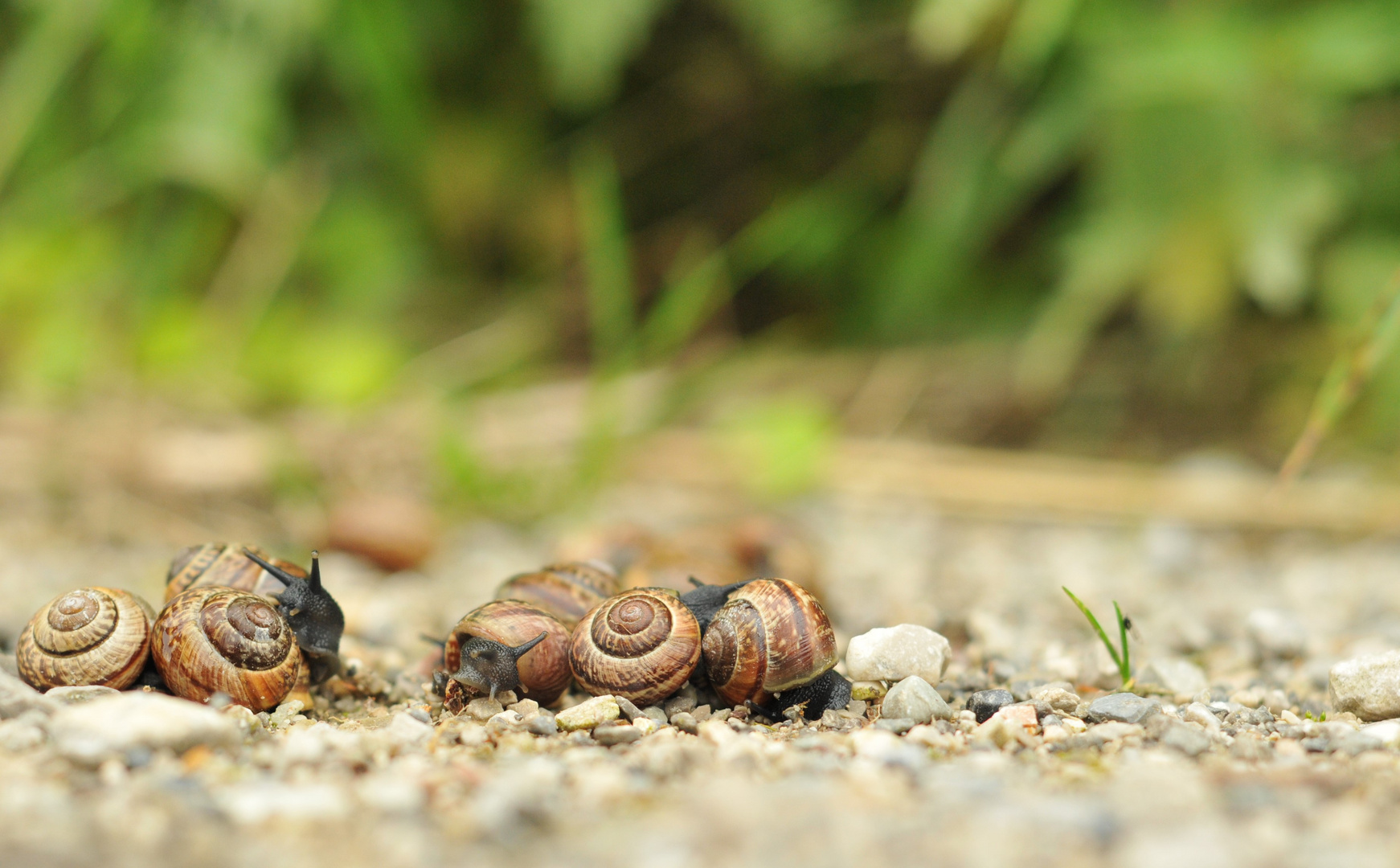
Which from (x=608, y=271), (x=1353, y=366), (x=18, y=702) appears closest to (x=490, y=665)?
(x=18, y=702)

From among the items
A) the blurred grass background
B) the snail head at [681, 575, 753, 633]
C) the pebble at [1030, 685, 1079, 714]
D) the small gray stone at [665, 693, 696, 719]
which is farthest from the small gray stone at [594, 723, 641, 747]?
the blurred grass background

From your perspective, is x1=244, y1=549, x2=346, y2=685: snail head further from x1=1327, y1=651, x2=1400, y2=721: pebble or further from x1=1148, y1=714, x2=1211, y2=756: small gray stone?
x1=1327, y1=651, x2=1400, y2=721: pebble

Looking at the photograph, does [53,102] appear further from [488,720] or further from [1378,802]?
[1378,802]

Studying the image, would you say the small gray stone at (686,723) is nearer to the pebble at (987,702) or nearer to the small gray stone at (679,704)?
the small gray stone at (679,704)

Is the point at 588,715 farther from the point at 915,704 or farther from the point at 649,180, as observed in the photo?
the point at 649,180

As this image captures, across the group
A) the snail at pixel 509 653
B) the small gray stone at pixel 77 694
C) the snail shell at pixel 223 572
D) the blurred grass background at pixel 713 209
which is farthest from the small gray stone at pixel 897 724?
the blurred grass background at pixel 713 209
